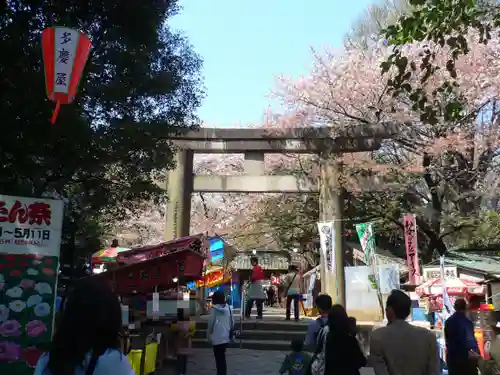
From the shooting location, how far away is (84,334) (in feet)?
6.06

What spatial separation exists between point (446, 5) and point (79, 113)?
5.14 metres

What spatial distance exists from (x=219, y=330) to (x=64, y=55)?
4.29 meters

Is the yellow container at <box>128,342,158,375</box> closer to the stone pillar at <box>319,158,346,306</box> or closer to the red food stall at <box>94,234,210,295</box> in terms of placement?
the red food stall at <box>94,234,210,295</box>

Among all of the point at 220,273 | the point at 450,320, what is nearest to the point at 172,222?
the point at 220,273

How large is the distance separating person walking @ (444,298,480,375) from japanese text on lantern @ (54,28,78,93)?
520cm

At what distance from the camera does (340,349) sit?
3.93 metres

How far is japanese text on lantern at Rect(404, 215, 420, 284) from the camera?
14.5m

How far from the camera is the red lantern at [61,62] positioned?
229 inches

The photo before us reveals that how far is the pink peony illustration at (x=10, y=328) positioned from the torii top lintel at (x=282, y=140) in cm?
895

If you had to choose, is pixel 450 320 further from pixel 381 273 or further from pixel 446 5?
pixel 381 273

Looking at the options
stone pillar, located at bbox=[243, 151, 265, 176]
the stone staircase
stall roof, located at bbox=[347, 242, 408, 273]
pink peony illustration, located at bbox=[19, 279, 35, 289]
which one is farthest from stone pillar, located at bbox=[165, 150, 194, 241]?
stall roof, located at bbox=[347, 242, 408, 273]

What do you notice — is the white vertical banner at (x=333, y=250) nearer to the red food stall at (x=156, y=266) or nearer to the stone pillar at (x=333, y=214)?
the stone pillar at (x=333, y=214)

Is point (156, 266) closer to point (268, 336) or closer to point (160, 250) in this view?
point (160, 250)

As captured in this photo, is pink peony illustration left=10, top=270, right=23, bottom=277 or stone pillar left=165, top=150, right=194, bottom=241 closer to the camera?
pink peony illustration left=10, top=270, right=23, bottom=277
